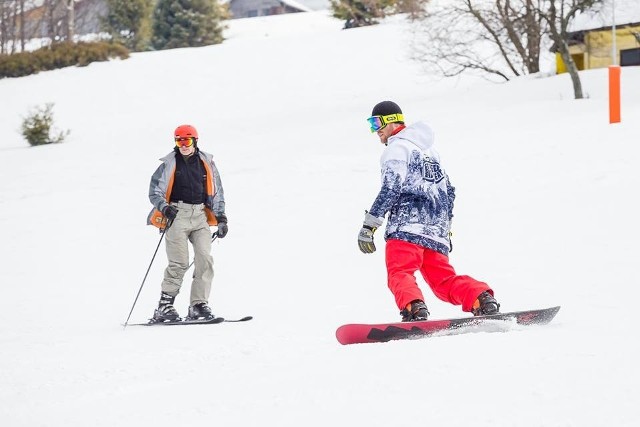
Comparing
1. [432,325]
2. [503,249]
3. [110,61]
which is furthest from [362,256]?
[110,61]

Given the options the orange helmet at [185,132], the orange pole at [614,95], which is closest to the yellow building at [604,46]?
the orange pole at [614,95]

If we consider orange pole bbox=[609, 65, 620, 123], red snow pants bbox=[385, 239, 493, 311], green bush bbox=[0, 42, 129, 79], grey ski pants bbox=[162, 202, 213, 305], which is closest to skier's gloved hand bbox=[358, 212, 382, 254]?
red snow pants bbox=[385, 239, 493, 311]

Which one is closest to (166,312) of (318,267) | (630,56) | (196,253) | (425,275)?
(196,253)

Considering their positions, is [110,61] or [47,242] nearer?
[47,242]

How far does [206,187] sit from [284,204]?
6.12 metres

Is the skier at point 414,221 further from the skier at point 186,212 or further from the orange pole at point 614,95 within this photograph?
the orange pole at point 614,95

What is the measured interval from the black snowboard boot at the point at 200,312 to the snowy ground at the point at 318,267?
48 cm

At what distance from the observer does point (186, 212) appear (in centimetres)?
832

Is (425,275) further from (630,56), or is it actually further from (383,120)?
(630,56)

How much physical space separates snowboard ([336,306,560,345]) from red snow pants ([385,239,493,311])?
1.01 ft

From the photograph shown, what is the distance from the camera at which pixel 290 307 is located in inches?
356

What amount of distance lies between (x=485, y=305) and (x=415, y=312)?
0.41 meters

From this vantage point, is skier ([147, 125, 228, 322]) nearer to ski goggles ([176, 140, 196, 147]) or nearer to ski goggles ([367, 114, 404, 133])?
ski goggles ([176, 140, 196, 147])

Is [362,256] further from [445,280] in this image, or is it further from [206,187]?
[445,280]
